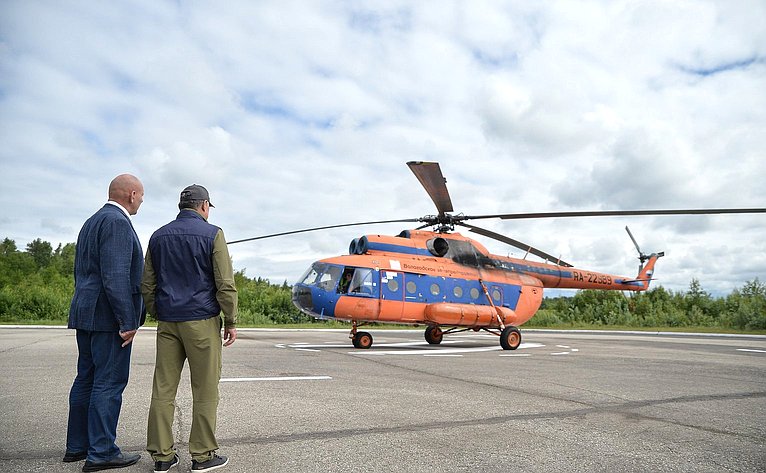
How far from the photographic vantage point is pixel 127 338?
363 cm

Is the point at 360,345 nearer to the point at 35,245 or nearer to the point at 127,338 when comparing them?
the point at 127,338

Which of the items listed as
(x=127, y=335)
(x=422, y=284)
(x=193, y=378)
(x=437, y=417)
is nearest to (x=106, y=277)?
(x=127, y=335)

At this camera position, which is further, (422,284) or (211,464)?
(422,284)

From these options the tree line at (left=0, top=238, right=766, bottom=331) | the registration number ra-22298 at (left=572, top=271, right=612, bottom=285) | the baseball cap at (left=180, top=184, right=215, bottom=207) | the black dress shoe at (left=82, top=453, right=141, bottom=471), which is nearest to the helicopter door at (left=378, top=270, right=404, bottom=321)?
the registration number ra-22298 at (left=572, top=271, right=612, bottom=285)

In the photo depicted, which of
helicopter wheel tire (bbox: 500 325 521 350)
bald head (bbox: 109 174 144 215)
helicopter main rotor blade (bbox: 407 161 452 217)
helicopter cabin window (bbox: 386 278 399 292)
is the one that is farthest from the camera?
helicopter wheel tire (bbox: 500 325 521 350)

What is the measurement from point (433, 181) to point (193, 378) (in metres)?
8.72

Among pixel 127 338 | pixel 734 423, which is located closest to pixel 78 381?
pixel 127 338

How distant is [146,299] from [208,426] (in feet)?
3.33

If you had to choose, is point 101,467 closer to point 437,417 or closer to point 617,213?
point 437,417

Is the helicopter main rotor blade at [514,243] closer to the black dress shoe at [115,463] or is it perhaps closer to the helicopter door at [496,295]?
the helicopter door at [496,295]

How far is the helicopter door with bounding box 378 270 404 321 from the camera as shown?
13.3 meters

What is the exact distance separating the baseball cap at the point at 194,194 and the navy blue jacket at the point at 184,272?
9.1 inches

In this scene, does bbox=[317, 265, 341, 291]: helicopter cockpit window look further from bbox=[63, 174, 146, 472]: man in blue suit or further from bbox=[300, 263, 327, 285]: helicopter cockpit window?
bbox=[63, 174, 146, 472]: man in blue suit

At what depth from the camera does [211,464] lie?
341cm
